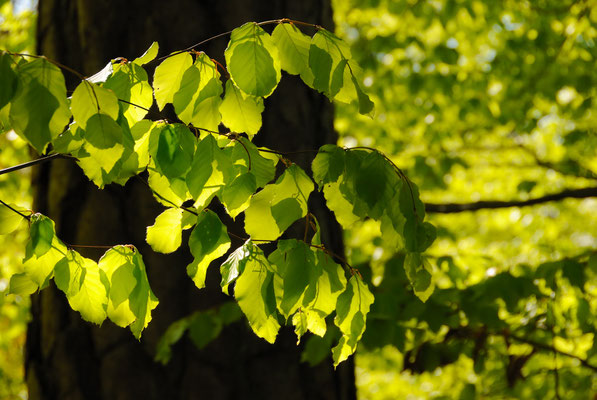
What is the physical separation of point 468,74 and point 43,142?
4.89 metres

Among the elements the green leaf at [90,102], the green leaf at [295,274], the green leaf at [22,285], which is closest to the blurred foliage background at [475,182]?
the green leaf at [295,274]

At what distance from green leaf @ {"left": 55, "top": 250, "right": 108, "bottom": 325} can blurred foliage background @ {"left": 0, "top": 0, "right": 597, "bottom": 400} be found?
62 centimetres

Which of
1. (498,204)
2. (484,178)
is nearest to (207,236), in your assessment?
(498,204)

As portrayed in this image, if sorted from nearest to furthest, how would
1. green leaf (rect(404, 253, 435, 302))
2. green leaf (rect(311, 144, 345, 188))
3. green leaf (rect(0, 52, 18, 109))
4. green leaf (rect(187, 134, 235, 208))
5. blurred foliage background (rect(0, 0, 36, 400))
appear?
green leaf (rect(0, 52, 18, 109)) < green leaf (rect(187, 134, 235, 208)) < green leaf (rect(311, 144, 345, 188)) < green leaf (rect(404, 253, 435, 302)) < blurred foliage background (rect(0, 0, 36, 400))

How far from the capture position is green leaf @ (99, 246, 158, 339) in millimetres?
1290

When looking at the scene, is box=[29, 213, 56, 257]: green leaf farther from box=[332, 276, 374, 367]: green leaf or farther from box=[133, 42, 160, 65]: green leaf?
box=[332, 276, 374, 367]: green leaf

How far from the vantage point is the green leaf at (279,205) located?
4.07ft

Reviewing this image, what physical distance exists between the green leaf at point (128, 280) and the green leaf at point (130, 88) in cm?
28

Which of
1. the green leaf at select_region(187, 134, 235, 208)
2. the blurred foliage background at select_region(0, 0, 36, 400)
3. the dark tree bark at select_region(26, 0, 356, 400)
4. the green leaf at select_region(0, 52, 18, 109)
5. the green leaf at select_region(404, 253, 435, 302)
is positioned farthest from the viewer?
the blurred foliage background at select_region(0, 0, 36, 400)

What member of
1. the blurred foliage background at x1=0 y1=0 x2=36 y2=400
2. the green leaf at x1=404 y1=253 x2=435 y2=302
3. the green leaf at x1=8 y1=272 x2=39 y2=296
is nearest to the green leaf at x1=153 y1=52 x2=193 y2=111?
the green leaf at x1=8 y1=272 x2=39 y2=296

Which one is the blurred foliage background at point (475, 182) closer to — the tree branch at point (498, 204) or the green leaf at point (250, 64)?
the tree branch at point (498, 204)

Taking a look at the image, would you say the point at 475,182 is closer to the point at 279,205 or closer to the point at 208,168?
the point at 279,205

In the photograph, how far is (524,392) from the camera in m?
4.67

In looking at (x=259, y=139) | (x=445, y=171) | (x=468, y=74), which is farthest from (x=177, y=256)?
(x=468, y=74)
